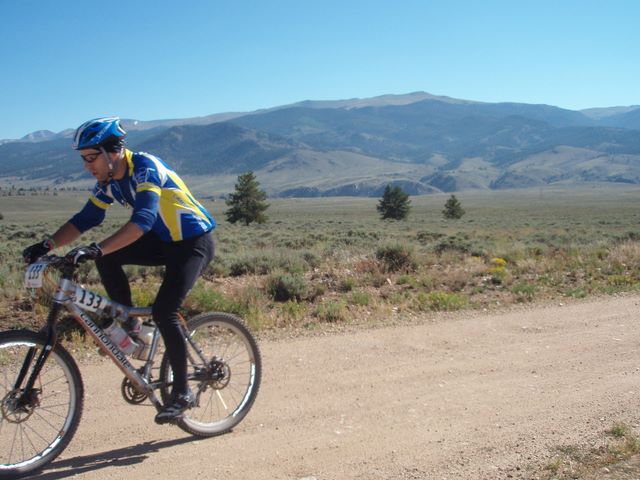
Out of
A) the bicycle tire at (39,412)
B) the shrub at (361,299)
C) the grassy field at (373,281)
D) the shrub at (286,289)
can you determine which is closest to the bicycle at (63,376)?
the bicycle tire at (39,412)

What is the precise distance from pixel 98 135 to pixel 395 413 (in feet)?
9.59

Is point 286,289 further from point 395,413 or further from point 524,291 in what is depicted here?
point 395,413

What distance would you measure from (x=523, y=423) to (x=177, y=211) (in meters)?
2.92

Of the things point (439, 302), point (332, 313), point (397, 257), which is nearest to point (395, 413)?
point (332, 313)

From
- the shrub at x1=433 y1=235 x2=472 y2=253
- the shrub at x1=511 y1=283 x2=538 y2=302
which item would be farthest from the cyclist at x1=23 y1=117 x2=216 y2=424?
the shrub at x1=433 y1=235 x2=472 y2=253

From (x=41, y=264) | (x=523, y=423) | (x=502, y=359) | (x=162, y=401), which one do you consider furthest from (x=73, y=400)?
(x=502, y=359)

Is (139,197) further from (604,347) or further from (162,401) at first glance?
(604,347)

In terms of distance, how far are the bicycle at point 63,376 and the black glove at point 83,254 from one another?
46mm

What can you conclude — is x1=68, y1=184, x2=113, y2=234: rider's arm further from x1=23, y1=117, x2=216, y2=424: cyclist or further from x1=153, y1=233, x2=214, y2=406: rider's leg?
x1=153, y1=233, x2=214, y2=406: rider's leg

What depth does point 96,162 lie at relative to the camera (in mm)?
3805

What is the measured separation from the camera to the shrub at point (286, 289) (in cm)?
971

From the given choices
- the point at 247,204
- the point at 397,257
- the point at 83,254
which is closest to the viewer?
the point at 83,254

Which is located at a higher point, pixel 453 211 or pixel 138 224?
pixel 138 224

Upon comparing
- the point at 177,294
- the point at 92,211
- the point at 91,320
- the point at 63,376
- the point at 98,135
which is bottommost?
the point at 63,376
